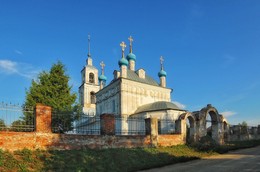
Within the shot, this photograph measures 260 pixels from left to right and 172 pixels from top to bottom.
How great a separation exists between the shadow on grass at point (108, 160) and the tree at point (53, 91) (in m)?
7.92

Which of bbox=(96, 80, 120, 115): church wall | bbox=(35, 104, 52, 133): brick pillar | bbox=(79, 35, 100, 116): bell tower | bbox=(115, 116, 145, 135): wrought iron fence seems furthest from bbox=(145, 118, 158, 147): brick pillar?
bbox=(79, 35, 100, 116): bell tower

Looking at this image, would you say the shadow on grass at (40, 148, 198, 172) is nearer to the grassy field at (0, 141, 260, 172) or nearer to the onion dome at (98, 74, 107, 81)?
the grassy field at (0, 141, 260, 172)

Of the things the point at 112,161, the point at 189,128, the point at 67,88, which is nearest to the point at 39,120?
the point at 112,161

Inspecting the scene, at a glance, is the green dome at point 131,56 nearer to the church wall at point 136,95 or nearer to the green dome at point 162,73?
the green dome at point 162,73

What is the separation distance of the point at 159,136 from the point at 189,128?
420 centimetres

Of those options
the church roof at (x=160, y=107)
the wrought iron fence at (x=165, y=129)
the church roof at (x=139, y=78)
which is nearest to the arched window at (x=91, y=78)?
the church roof at (x=139, y=78)

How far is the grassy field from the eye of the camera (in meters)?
10.1

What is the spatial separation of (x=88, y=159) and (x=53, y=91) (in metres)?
10.2

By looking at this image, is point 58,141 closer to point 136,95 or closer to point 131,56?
point 136,95

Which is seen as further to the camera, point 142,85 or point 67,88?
point 142,85

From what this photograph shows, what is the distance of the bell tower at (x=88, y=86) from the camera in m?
50.8

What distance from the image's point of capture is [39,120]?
1189 cm

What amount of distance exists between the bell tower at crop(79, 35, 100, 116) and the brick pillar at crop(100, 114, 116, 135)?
36764 millimetres

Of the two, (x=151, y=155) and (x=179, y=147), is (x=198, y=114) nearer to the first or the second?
(x=179, y=147)
